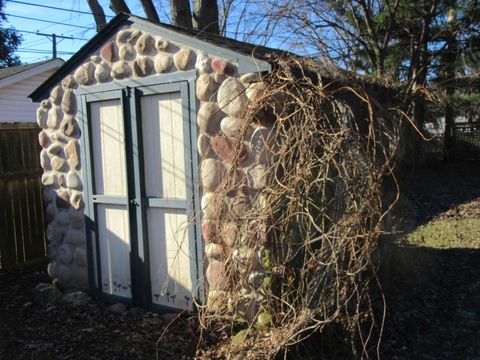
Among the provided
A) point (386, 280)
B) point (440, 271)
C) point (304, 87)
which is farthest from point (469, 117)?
point (304, 87)

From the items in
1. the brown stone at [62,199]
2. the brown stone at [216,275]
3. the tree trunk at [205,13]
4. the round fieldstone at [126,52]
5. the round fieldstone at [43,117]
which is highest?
the tree trunk at [205,13]

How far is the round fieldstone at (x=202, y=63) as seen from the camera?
388 centimetres

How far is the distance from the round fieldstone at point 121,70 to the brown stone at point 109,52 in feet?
0.29

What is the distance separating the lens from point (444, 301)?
4773 millimetres

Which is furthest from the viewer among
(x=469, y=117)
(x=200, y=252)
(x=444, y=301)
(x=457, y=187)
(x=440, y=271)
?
(x=469, y=117)

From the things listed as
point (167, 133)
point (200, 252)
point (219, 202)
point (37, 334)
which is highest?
point (167, 133)

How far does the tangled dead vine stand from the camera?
3.28 meters

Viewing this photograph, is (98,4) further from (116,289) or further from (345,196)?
(345,196)

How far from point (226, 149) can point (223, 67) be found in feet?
2.14

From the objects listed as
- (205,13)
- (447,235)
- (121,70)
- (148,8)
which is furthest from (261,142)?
(148,8)

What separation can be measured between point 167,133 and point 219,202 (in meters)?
0.90

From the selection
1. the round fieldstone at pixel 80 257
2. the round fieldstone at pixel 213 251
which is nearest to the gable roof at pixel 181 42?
the round fieldstone at pixel 213 251

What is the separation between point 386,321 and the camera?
13.9 ft

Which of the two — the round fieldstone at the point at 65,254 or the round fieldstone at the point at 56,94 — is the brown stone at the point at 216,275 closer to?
the round fieldstone at the point at 65,254
